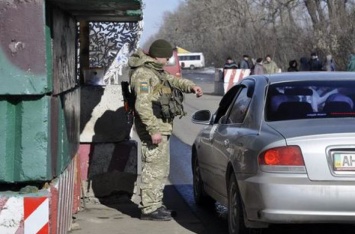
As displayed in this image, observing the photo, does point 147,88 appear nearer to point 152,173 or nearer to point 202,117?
point 152,173

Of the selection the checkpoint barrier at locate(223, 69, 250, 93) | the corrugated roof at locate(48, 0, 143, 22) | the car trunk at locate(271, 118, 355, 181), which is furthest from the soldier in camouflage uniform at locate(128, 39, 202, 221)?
the checkpoint barrier at locate(223, 69, 250, 93)

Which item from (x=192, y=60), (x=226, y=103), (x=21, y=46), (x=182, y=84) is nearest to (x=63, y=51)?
(x=21, y=46)

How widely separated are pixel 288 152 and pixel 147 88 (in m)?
2.32

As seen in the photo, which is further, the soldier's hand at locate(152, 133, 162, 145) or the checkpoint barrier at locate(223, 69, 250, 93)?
the checkpoint barrier at locate(223, 69, 250, 93)

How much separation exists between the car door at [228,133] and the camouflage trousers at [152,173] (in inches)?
24.1

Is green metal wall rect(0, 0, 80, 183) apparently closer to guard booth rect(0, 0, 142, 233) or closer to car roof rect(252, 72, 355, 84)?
guard booth rect(0, 0, 142, 233)

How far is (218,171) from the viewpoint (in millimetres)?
7344

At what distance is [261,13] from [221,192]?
47.8 metres

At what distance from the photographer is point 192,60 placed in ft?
297

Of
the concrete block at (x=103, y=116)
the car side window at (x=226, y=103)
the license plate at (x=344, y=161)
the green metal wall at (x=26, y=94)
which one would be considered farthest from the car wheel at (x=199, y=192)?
the green metal wall at (x=26, y=94)

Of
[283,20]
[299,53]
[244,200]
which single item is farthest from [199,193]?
[283,20]

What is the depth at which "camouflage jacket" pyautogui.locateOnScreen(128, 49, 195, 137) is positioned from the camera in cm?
771

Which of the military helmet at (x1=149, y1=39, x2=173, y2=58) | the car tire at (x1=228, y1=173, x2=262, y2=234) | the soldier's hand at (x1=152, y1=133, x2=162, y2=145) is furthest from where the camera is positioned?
the military helmet at (x1=149, y1=39, x2=173, y2=58)

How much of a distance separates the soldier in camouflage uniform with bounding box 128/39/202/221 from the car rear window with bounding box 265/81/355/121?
1303mm
